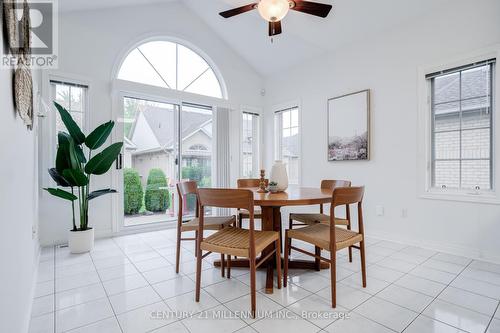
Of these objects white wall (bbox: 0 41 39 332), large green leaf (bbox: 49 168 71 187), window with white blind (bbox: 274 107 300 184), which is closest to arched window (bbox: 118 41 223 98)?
window with white blind (bbox: 274 107 300 184)

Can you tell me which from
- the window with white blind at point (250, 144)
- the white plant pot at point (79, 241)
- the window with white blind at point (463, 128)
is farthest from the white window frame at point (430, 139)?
the white plant pot at point (79, 241)

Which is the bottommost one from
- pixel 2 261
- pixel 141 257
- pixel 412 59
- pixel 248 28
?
pixel 141 257

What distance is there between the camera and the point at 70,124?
2906 millimetres

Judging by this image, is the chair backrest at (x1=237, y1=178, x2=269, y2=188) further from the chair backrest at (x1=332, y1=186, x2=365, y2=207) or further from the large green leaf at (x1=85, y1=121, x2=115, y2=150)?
the large green leaf at (x1=85, y1=121, x2=115, y2=150)

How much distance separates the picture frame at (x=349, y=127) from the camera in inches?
142

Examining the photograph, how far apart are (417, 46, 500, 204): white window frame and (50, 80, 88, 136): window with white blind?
449 centimetres

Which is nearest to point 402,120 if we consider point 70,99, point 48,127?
point 70,99

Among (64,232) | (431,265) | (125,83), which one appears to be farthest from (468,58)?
(64,232)

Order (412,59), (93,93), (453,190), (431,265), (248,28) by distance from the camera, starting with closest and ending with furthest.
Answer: (431,265) < (453,190) < (412,59) < (93,93) < (248,28)

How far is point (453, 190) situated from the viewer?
115 inches

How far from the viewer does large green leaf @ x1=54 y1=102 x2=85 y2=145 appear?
2.85 m

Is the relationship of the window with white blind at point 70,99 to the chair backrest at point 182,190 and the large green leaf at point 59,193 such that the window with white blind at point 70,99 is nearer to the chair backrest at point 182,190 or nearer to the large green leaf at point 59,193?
the large green leaf at point 59,193

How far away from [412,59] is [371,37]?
707 millimetres

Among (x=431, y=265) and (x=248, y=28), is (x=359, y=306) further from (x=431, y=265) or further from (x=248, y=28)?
(x=248, y=28)
